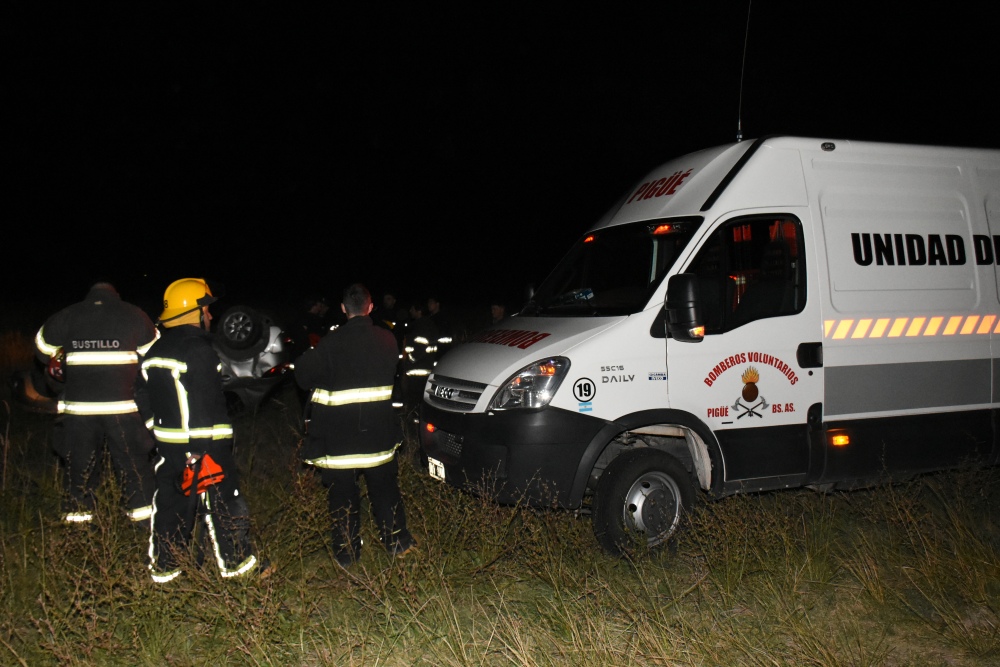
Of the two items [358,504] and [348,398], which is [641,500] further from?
[348,398]

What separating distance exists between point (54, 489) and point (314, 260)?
187 feet

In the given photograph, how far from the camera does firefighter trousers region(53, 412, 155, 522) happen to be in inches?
212

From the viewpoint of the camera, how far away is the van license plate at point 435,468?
5633mm

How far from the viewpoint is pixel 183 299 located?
448cm

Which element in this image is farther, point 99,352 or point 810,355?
point 810,355

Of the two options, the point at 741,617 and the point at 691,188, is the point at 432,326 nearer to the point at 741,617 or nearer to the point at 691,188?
the point at 691,188

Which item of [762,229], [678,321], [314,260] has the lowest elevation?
[314,260]

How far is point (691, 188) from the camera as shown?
584 centimetres

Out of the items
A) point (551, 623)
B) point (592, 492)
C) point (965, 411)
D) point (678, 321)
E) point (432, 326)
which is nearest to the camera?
point (551, 623)

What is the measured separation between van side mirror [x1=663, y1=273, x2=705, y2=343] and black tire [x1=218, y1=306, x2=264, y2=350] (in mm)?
5465

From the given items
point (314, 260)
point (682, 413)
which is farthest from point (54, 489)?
point (314, 260)

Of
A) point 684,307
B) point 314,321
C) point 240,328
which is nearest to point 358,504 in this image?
point 684,307

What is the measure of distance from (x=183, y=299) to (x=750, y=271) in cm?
385

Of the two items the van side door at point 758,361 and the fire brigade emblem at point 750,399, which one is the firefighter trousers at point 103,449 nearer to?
the van side door at point 758,361
